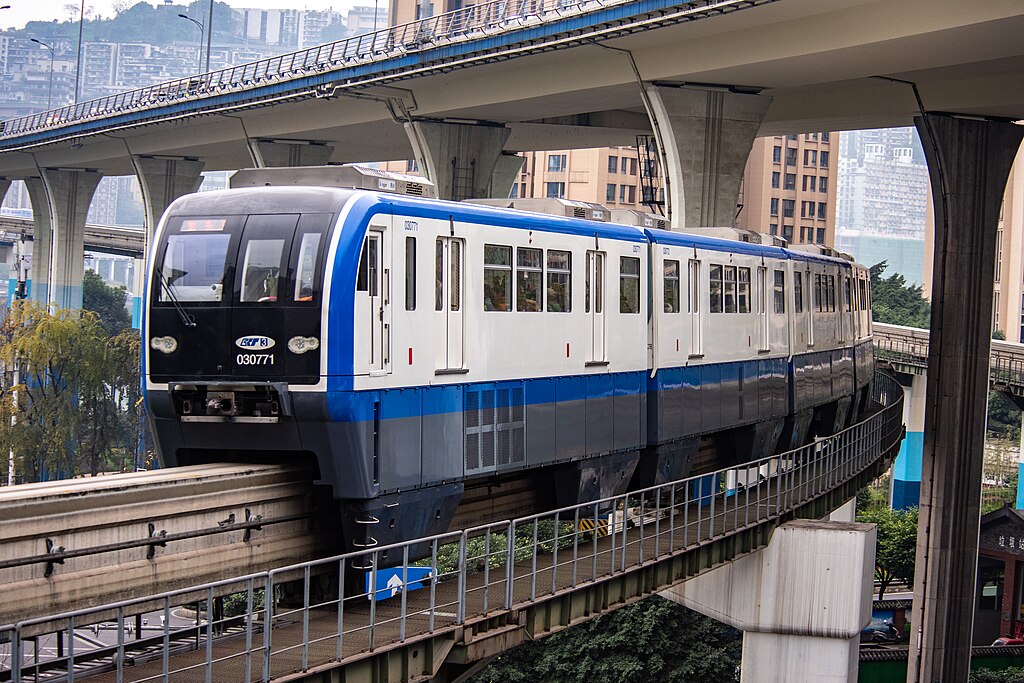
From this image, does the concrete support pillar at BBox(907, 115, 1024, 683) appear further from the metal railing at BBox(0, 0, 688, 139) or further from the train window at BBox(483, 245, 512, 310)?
the train window at BBox(483, 245, 512, 310)

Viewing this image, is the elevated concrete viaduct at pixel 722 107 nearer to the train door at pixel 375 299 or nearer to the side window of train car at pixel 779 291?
the side window of train car at pixel 779 291

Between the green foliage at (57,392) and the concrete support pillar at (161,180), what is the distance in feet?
19.5

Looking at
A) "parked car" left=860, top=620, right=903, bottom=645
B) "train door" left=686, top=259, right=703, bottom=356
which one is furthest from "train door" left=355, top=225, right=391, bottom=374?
"parked car" left=860, top=620, right=903, bottom=645

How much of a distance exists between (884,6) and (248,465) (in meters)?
20.1

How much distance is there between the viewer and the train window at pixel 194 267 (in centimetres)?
1308

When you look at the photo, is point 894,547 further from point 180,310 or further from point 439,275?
point 180,310

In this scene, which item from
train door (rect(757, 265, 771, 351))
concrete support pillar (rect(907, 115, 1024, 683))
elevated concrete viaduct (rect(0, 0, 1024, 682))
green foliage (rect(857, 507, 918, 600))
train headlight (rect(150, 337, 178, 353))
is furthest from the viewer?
green foliage (rect(857, 507, 918, 600))

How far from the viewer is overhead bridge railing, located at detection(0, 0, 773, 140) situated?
33.0 meters

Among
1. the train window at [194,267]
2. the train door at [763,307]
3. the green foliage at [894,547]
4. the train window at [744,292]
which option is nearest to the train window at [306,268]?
the train window at [194,267]

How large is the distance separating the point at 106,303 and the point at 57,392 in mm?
75833

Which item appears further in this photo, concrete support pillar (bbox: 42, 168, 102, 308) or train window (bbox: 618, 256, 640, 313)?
concrete support pillar (bbox: 42, 168, 102, 308)

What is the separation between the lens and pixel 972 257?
43031 mm

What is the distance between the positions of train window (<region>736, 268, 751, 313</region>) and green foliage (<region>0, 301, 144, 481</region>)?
129ft

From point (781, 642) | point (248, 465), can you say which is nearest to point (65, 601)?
point (248, 465)
